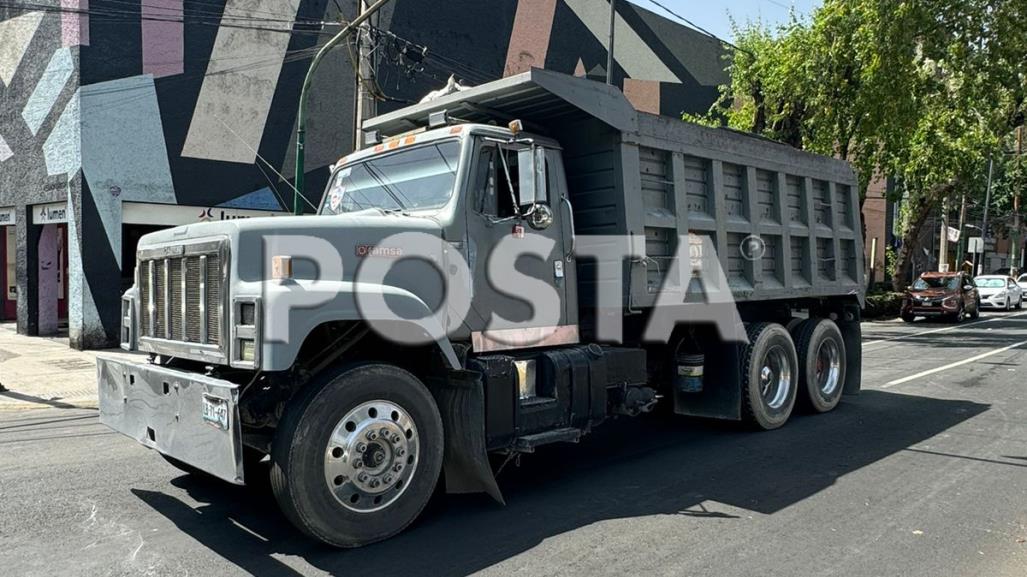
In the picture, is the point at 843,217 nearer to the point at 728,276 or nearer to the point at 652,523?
the point at 728,276

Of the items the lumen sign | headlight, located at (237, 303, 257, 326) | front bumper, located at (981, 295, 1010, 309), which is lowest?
front bumper, located at (981, 295, 1010, 309)

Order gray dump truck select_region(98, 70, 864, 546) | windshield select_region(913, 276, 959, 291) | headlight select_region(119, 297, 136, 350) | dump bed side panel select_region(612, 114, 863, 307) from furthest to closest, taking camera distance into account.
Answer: windshield select_region(913, 276, 959, 291) → dump bed side panel select_region(612, 114, 863, 307) → headlight select_region(119, 297, 136, 350) → gray dump truck select_region(98, 70, 864, 546)

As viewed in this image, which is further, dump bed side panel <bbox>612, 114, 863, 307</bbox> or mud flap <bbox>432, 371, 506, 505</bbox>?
dump bed side panel <bbox>612, 114, 863, 307</bbox>

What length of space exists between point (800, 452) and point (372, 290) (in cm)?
454

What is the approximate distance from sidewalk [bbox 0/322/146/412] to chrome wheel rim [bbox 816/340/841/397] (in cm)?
830

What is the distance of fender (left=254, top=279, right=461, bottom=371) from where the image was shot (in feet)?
14.1

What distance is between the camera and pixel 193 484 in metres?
5.93

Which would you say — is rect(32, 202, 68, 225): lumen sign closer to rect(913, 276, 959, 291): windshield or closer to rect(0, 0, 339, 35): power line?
rect(0, 0, 339, 35): power line

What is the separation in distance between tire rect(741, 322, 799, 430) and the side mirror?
11.5ft

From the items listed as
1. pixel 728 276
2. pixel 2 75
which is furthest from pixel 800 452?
pixel 2 75

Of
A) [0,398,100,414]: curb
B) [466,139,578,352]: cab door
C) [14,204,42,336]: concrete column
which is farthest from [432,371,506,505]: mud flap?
[14,204,42,336]: concrete column

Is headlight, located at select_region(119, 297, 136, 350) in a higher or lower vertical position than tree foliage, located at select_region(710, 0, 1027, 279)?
lower

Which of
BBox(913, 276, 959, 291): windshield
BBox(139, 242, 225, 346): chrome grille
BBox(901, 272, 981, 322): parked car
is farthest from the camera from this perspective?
BBox(913, 276, 959, 291): windshield

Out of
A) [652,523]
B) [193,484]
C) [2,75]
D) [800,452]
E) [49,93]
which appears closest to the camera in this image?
[652,523]
